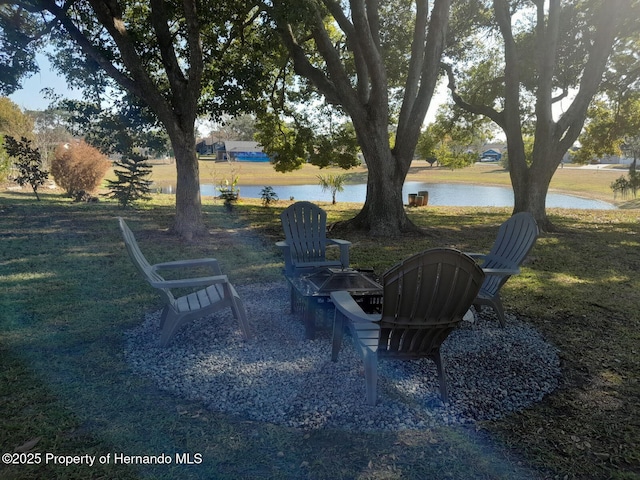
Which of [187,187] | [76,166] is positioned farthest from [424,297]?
[76,166]

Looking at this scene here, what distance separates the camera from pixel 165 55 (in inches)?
309

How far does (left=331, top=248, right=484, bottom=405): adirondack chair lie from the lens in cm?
254

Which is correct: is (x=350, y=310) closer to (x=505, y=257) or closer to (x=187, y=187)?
(x=505, y=257)

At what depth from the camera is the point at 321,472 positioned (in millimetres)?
2156

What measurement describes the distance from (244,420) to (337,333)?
98cm

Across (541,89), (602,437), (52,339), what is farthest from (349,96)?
(602,437)

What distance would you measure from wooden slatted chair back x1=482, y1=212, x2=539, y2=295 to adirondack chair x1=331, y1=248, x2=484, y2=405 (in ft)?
5.13

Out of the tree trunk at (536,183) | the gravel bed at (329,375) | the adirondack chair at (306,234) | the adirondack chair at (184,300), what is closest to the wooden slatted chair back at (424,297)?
the gravel bed at (329,375)

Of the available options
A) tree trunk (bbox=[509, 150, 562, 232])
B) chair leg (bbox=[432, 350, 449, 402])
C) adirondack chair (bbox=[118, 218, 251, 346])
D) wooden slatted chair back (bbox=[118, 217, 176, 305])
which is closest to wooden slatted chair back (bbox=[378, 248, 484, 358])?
chair leg (bbox=[432, 350, 449, 402])

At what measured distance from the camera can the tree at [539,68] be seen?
9750mm

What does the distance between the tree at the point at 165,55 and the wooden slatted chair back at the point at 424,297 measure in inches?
246

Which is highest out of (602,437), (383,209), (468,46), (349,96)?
(468,46)

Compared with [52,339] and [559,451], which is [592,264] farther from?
[52,339]

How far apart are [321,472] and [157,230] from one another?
25.5 ft
